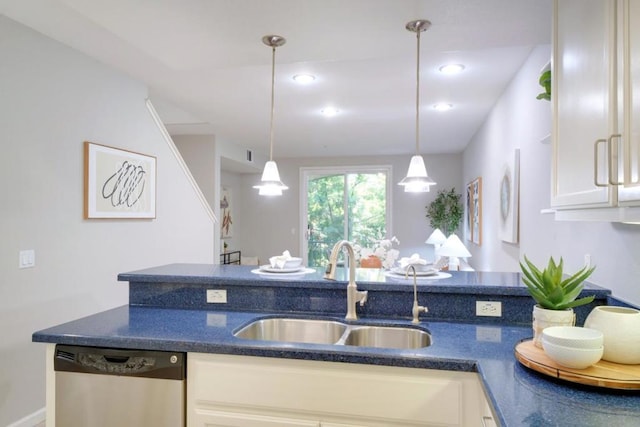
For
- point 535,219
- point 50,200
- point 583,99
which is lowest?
point 535,219

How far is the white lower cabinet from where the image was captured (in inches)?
51.1

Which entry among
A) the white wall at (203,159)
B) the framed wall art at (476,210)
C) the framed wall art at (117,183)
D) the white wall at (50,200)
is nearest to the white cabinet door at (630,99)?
the white wall at (50,200)

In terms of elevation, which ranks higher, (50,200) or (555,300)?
(50,200)

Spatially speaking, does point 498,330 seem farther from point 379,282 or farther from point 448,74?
point 448,74

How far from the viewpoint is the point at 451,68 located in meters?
3.17

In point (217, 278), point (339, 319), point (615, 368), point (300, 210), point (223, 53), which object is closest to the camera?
point (615, 368)

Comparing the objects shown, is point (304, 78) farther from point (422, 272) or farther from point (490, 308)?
point (490, 308)

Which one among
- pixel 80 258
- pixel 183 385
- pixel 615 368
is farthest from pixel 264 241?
pixel 615 368

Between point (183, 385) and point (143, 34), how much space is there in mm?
1770

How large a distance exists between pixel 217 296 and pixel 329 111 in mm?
3001


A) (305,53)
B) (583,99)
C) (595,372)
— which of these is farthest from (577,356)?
(305,53)

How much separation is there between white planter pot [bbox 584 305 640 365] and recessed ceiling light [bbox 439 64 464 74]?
7.98 ft

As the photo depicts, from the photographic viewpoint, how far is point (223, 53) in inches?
93.3

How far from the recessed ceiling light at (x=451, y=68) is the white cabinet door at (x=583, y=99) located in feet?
5.32
